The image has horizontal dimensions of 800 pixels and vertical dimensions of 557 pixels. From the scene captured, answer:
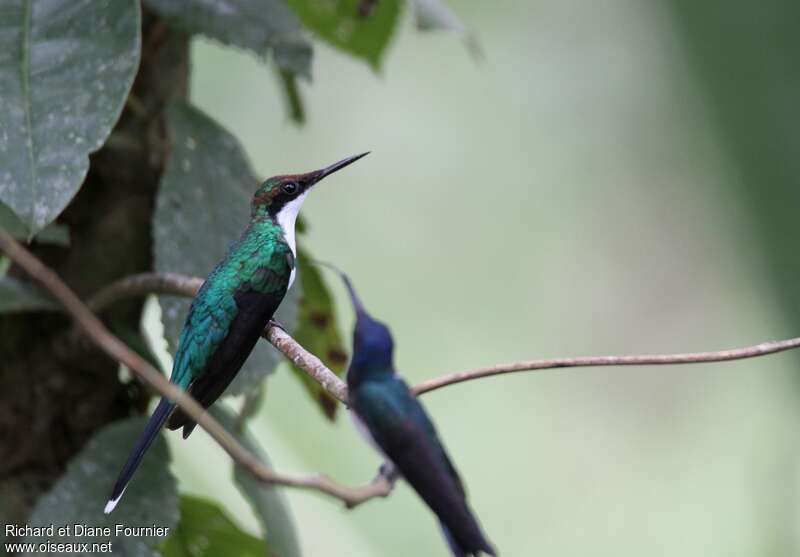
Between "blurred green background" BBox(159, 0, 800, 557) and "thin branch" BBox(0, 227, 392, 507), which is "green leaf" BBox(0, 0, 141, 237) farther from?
"blurred green background" BBox(159, 0, 800, 557)

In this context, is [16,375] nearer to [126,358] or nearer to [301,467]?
[301,467]

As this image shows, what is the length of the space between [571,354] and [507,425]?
1.31 ft

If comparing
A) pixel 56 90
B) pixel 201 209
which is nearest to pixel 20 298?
pixel 201 209

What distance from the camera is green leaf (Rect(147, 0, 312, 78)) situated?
1844 mm

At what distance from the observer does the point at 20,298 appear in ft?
5.94

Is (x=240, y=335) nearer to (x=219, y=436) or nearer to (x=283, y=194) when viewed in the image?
(x=283, y=194)

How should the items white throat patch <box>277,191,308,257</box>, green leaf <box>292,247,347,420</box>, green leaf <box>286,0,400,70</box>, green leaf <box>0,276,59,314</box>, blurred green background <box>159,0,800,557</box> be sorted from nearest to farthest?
white throat patch <box>277,191,308,257</box> < green leaf <box>0,276,59,314</box> < green leaf <box>292,247,347,420</box> < green leaf <box>286,0,400,70</box> < blurred green background <box>159,0,800,557</box>

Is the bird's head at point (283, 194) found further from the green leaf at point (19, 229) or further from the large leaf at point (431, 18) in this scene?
the large leaf at point (431, 18)

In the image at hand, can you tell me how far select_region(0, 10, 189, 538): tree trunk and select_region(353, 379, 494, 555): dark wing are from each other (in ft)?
4.20

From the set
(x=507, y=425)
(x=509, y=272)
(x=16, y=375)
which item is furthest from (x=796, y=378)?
(x=16, y=375)

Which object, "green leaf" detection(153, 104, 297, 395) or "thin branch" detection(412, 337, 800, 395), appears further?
"green leaf" detection(153, 104, 297, 395)

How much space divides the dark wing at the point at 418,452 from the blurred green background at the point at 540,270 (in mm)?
1971

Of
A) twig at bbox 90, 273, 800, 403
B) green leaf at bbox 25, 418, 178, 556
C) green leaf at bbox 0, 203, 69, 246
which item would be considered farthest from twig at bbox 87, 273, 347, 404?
green leaf at bbox 25, 418, 178, 556

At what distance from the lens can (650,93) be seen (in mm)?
3484
